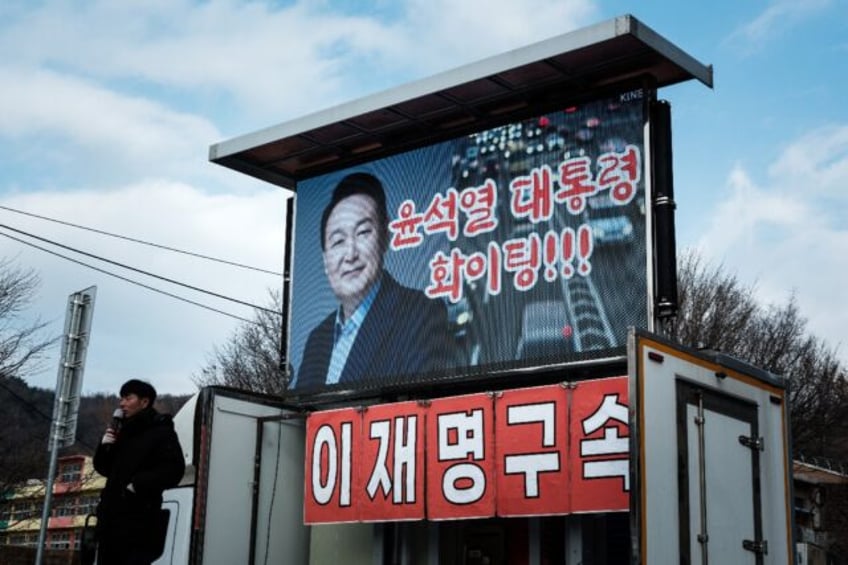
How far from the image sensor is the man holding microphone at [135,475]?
7.27 meters

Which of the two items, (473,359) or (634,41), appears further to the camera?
(473,359)

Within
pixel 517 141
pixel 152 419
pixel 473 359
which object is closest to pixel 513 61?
pixel 517 141

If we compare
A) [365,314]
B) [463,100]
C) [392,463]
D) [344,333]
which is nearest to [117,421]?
[392,463]

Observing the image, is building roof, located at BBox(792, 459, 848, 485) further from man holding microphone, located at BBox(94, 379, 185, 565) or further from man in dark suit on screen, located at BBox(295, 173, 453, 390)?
man holding microphone, located at BBox(94, 379, 185, 565)

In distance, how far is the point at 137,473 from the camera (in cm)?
734

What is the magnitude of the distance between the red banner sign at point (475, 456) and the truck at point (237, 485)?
67 cm

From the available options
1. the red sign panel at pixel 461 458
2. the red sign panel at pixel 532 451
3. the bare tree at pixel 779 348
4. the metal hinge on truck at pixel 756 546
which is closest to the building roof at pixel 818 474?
the bare tree at pixel 779 348

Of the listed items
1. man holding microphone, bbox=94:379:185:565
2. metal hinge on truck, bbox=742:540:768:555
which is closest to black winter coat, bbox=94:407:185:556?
man holding microphone, bbox=94:379:185:565

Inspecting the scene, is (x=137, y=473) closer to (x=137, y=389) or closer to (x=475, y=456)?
(x=137, y=389)

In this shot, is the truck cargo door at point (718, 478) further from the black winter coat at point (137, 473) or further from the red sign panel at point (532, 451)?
the black winter coat at point (137, 473)

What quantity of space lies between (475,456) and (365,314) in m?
2.65

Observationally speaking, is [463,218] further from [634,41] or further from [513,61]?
[634,41]

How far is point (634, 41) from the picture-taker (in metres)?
10.6

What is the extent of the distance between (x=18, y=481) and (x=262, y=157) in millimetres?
20400
